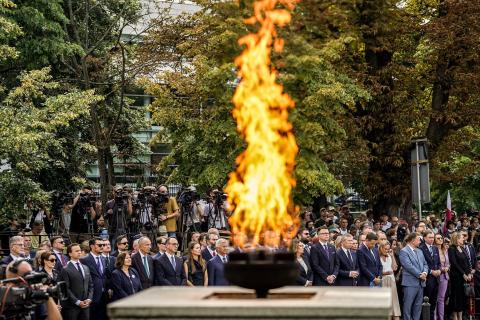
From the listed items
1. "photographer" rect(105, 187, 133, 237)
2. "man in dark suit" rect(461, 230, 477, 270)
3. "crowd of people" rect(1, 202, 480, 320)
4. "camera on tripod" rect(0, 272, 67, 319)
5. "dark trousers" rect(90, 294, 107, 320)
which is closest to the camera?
"camera on tripod" rect(0, 272, 67, 319)

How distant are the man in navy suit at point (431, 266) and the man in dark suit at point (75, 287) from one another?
25.2ft

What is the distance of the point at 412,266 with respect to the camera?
20562 millimetres

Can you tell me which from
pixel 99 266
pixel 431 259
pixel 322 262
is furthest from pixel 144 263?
pixel 431 259

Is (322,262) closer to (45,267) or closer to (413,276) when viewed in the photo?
(413,276)

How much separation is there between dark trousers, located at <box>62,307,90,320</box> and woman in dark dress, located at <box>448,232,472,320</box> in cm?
881

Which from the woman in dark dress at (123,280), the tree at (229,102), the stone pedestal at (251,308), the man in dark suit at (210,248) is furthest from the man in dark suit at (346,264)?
the stone pedestal at (251,308)

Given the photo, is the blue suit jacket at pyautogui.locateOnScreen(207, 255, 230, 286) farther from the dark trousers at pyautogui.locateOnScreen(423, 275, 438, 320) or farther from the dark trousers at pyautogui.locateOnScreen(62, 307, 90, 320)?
the dark trousers at pyautogui.locateOnScreen(423, 275, 438, 320)

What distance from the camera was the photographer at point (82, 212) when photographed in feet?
77.6

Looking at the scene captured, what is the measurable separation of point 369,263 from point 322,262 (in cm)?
115

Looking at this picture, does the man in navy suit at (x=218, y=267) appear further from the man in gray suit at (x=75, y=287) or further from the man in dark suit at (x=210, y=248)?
the man in gray suit at (x=75, y=287)

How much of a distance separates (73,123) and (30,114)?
827cm

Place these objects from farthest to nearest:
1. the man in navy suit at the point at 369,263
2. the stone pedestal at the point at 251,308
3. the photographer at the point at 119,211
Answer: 1. the photographer at the point at 119,211
2. the man in navy suit at the point at 369,263
3. the stone pedestal at the point at 251,308

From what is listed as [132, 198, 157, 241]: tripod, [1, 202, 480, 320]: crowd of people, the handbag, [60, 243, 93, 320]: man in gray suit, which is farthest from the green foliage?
the handbag

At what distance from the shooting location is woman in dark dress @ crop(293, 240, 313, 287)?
18748 mm
